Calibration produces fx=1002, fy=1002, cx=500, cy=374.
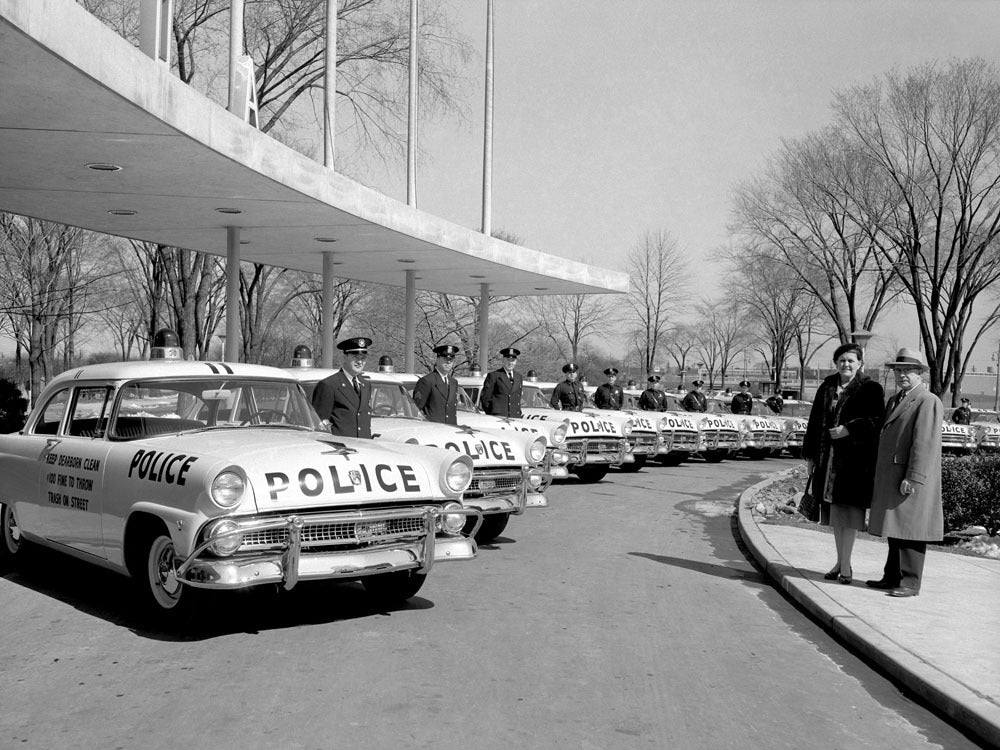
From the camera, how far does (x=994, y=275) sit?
95.5 feet

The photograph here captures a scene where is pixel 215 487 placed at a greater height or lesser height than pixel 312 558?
greater

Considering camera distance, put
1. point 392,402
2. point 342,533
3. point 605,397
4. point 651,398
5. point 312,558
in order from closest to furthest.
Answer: point 312,558, point 342,533, point 392,402, point 605,397, point 651,398

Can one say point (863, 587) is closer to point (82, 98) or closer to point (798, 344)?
point (82, 98)

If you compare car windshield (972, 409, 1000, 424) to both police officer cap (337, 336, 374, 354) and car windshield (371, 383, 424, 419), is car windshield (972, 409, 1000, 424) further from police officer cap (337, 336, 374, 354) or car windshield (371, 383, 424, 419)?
police officer cap (337, 336, 374, 354)

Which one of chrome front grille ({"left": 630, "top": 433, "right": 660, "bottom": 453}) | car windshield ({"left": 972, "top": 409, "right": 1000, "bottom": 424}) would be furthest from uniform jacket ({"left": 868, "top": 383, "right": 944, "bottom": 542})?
car windshield ({"left": 972, "top": 409, "right": 1000, "bottom": 424})

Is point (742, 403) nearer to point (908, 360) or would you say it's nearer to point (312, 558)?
point (908, 360)

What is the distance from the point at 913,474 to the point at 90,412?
6.02 metres

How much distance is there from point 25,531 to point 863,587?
6.50 m

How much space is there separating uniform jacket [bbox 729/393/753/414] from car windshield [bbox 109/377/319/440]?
1979 centimetres

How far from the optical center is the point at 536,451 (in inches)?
397

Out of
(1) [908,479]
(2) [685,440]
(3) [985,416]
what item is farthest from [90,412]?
(3) [985,416]

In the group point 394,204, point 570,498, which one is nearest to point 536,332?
point 394,204

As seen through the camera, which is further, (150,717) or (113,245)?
(113,245)

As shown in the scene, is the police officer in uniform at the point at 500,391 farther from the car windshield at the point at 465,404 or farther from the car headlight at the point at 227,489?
the car headlight at the point at 227,489
